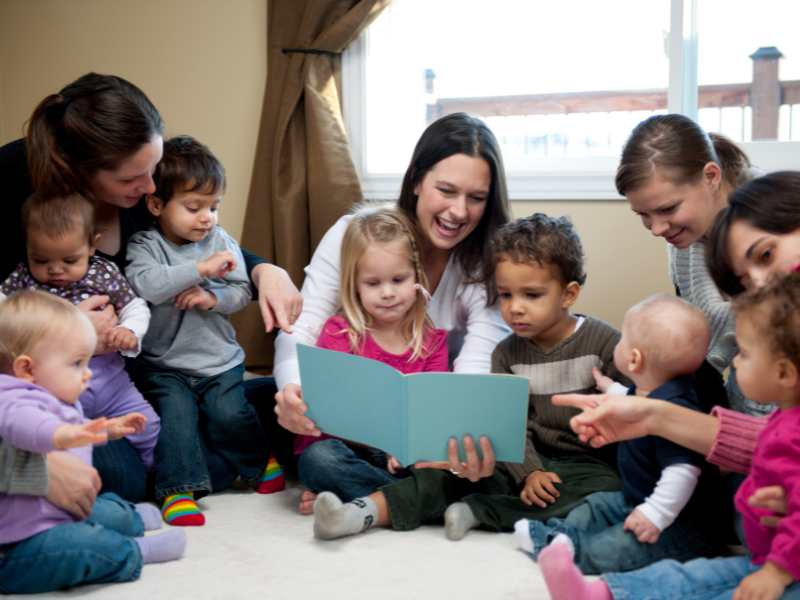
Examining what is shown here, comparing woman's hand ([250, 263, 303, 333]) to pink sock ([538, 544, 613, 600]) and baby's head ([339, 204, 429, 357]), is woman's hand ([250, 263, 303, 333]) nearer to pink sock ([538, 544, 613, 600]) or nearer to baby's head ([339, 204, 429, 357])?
baby's head ([339, 204, 429, 357])

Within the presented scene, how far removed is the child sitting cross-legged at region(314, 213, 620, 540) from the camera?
1.99 meters

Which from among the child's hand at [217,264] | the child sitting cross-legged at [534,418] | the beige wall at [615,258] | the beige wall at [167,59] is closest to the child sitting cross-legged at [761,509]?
the child sitting cross-legged at [534,418]

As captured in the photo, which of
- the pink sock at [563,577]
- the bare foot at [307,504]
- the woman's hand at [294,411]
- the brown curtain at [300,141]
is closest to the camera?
the pink sock at [563,577]

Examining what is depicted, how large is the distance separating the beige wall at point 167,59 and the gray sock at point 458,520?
2006 millimetres

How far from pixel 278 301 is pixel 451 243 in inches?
18.4

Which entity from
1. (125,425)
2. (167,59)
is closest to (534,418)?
(125,425)

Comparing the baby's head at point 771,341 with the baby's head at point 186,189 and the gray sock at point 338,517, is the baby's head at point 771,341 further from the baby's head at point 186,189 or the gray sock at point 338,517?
the baby's head at point 186,189

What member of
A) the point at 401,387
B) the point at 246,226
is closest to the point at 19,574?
the point at 401,387

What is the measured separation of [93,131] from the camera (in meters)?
2.10

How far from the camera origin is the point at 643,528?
1754mm

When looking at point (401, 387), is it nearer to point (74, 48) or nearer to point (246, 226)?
point (246, 226)

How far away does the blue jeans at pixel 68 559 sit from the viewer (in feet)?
5.57

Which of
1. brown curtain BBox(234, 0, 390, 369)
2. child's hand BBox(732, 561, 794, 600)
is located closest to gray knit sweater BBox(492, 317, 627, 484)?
child's hand BBox(732, 561, 794, 600)

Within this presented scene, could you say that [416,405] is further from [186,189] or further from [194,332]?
[186,189]
